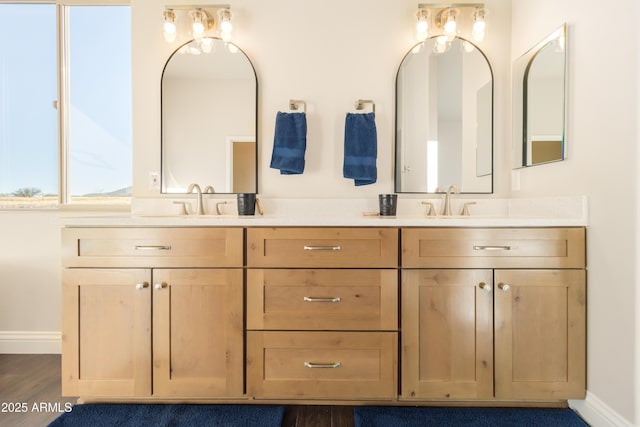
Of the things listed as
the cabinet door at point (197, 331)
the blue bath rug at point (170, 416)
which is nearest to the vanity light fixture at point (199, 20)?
the cabinet door at point (197, 331)

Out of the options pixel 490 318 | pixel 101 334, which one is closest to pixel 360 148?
pixel 490 318

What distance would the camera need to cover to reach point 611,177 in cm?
121

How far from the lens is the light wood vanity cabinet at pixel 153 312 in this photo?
1.34 m

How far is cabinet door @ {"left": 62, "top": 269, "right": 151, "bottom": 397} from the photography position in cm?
135

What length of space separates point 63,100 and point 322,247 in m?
1.91

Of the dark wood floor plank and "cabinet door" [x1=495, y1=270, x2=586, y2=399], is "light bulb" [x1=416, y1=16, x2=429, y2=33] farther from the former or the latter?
the dark wood floor plank

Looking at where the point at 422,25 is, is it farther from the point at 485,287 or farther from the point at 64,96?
the point at 64,96

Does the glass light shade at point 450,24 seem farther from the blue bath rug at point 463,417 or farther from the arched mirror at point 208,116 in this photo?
the blue bath rug at point 463,417

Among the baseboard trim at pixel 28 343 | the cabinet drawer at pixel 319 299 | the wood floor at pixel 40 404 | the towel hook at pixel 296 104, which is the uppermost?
the towel hook at pixel 296 104

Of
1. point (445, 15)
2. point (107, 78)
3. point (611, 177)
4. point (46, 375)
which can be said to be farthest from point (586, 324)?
point (107, 78)

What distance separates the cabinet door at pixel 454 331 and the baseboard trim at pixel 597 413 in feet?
1.31

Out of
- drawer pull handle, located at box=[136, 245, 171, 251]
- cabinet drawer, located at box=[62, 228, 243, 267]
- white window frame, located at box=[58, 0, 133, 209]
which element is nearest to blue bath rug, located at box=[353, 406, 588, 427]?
cabinet drawer, located at box=[62, 228, 243, 267]

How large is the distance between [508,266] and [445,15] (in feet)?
4.70

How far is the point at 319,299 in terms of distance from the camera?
1.34 meters
